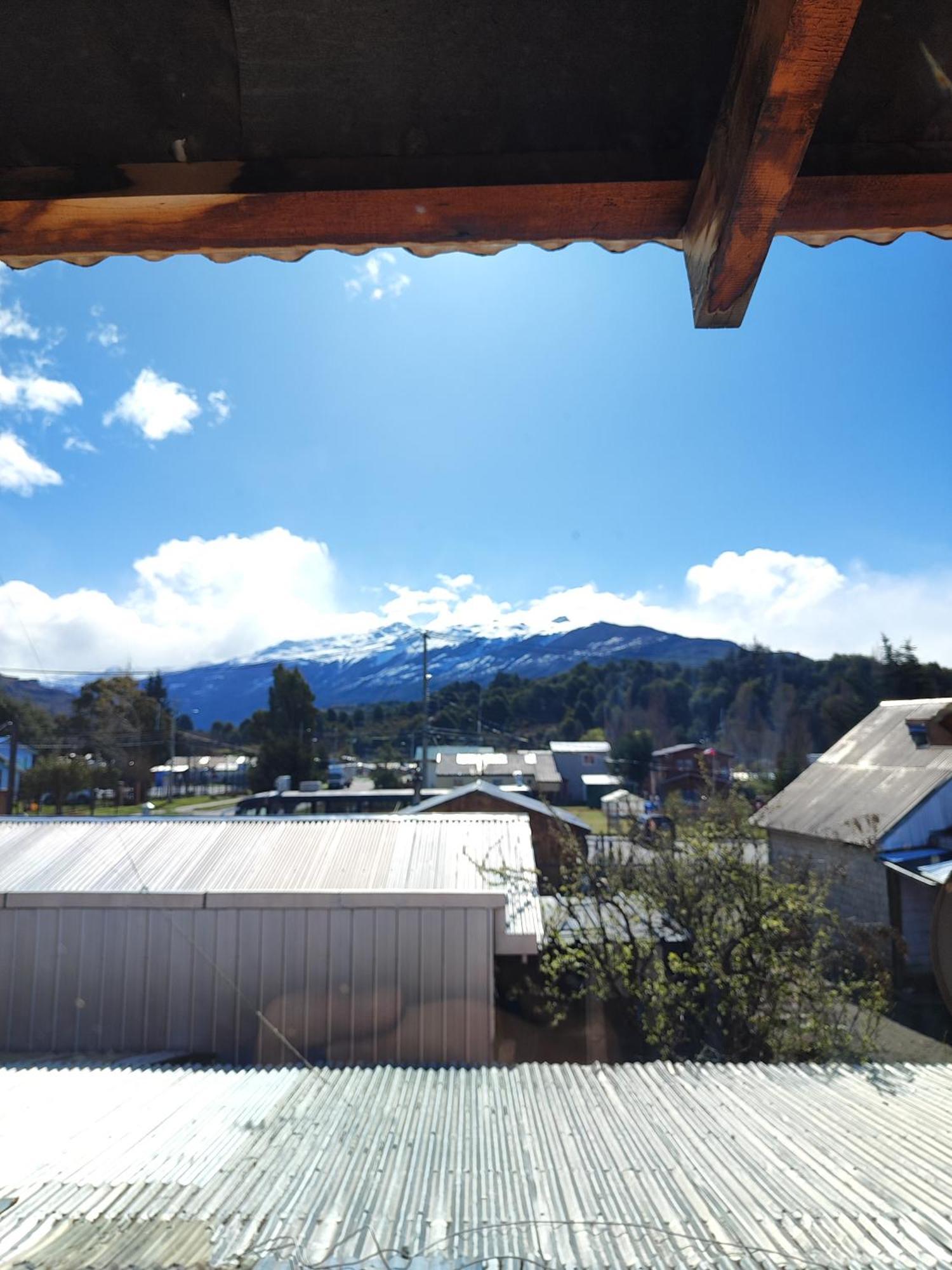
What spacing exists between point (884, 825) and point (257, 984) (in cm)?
1043

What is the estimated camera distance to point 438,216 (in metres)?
1.26

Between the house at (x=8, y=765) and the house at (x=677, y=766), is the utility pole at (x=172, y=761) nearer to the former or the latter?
Answer: the house at (x=8, y=765)

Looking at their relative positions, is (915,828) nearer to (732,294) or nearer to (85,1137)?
(85,1137)

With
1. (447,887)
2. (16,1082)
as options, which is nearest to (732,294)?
(16,1082)

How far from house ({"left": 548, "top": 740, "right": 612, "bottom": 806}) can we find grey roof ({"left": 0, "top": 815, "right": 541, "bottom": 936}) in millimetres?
26113

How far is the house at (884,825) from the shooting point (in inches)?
468

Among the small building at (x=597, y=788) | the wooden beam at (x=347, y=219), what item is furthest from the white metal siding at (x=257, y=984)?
the small building at (x=597, y=788)

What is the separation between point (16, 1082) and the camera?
159 inches

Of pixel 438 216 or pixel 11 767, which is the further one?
pixel 11 767

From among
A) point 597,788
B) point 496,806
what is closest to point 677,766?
point 597,788

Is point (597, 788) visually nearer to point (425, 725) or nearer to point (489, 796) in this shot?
point (425, 725)

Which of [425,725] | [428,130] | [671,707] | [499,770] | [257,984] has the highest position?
→ [428,130]

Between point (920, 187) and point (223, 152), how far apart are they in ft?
3.81

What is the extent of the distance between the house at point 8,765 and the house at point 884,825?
16.7 meters
